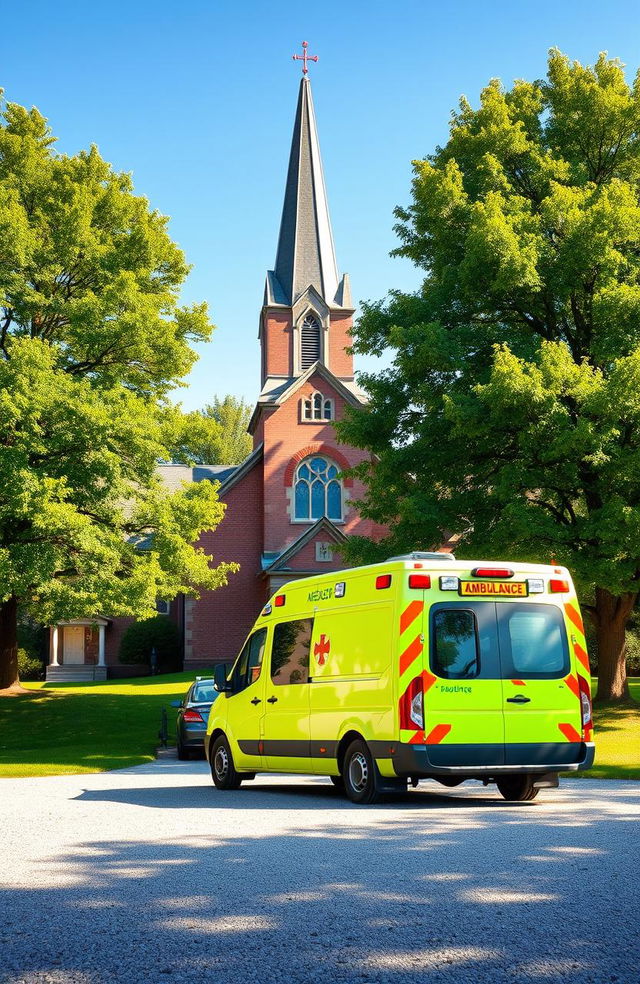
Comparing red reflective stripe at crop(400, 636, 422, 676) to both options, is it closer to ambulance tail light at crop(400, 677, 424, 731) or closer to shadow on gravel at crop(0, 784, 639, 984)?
ambulance tail light at crop(400, 677, 424, 731)

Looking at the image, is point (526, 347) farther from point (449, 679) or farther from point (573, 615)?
point (449, 679)

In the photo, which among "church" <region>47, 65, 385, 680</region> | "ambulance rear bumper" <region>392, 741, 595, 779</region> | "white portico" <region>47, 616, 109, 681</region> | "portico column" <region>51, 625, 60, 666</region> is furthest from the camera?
"portico column" <region>51, 625, 60, 666</region>

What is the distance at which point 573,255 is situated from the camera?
69.3 ft

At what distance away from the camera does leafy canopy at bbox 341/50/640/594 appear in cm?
1955

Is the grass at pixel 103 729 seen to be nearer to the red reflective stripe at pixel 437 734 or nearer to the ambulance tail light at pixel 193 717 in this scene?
the ambulance tail light at pixel 193 717

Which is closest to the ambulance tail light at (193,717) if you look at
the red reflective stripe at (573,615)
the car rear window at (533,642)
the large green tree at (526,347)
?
the large green tree at (526,347)

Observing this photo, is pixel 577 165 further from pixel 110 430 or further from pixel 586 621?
pixel 586 621

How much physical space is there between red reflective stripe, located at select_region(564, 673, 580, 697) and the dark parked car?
30.2 ft

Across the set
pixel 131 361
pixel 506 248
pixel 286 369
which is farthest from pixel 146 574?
pixel 286 369

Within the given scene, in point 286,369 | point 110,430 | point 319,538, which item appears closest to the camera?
point 110,430

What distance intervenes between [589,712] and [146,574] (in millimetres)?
14058

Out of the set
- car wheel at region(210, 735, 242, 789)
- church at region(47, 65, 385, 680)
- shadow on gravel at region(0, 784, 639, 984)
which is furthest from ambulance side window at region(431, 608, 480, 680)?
church at region(47, 65, 385, 680)

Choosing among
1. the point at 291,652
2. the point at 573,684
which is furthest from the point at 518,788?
the point at 291,652

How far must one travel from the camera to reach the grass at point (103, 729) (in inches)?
701
